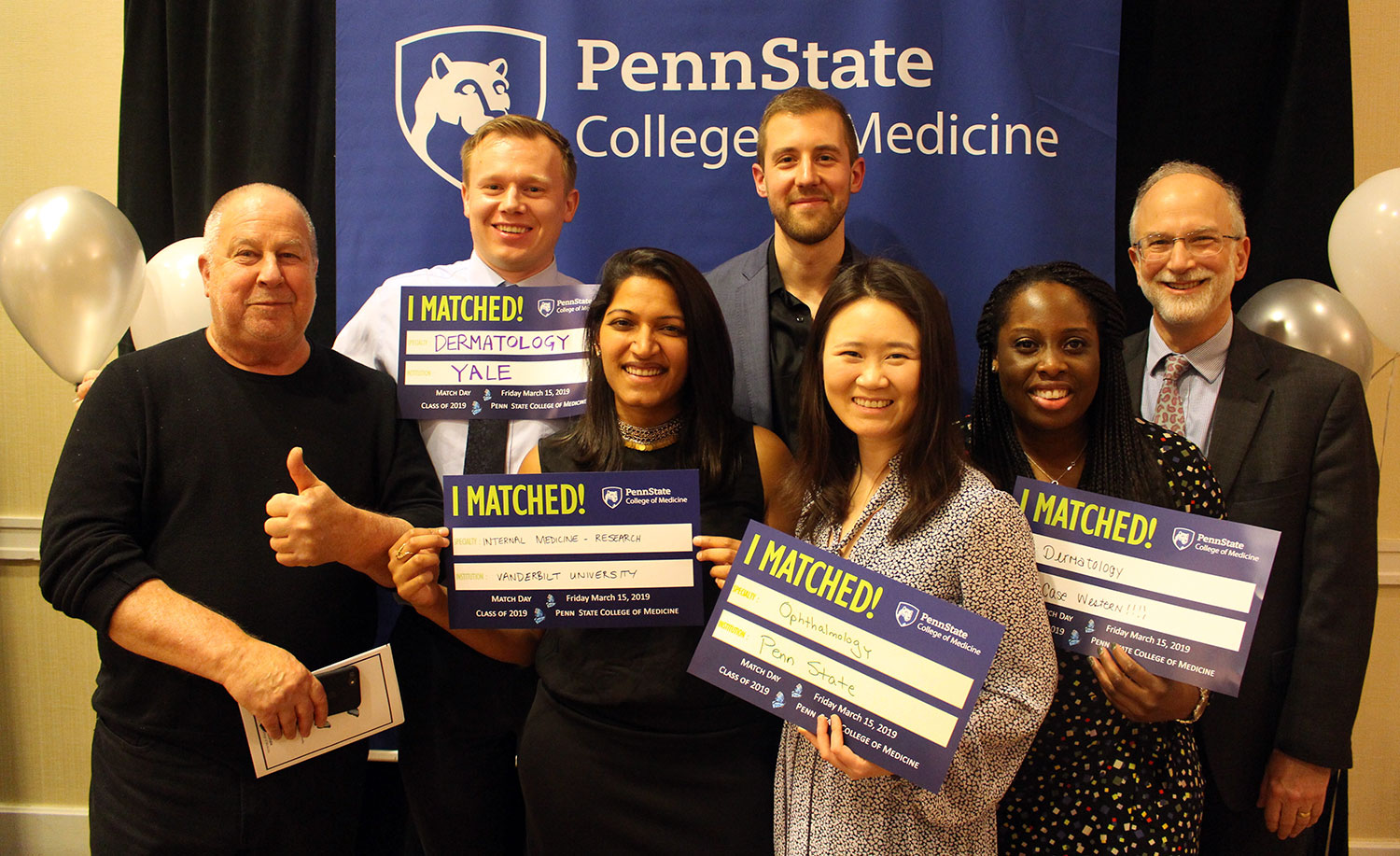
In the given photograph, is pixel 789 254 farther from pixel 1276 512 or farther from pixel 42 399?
pixel 42 399

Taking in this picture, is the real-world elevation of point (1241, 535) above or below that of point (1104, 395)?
below

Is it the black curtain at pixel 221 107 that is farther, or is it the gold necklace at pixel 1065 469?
the black curtain at pixel 221 107

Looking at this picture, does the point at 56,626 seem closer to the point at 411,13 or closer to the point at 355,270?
the point at 355,270

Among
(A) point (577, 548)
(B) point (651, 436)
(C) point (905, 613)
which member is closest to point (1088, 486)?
(C) point (905, 613)

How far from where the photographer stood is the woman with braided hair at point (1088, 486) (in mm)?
1757

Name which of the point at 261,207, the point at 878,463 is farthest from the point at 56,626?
the point at 878,463

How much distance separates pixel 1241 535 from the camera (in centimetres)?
165

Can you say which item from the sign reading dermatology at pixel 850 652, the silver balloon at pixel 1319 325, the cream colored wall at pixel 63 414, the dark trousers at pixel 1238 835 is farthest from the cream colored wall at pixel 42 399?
the silver balloon at pixel 1319 325

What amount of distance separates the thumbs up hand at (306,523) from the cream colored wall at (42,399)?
2.37m

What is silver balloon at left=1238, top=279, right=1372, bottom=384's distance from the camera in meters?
2.48

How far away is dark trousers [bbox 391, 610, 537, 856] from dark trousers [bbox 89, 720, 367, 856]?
13.7 inches

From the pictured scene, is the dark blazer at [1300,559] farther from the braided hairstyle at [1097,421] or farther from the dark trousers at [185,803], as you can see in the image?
the dark trousers at [185,803]

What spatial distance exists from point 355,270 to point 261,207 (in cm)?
94

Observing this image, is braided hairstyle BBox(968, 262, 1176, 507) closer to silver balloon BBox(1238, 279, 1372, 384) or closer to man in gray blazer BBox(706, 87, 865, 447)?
man in gray blazer BBox(706, 87, 865, 447)
